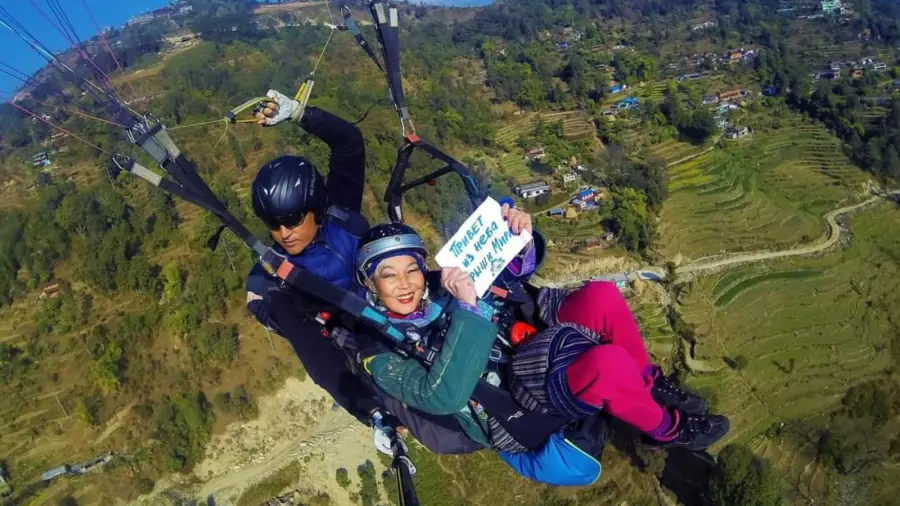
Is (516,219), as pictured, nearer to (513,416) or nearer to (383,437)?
(513,416)

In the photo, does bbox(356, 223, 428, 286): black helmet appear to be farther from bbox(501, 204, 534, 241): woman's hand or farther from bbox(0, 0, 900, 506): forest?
bbox(0, 0, 900, 506): forest

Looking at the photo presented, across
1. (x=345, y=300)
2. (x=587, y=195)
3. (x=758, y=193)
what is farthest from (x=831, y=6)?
(x=345, y=300)

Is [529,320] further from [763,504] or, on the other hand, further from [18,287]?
[18,287]

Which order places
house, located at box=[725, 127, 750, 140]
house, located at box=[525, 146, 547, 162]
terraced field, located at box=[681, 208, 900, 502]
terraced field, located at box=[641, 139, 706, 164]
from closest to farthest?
terraced field, located at box=[681, 208, 900, 502] → house, located at box=[525, 146, 547, 162] → terraced field, located at box=[641, 139, 706, 164] → house, located at box=[725, 127, 750, 140]

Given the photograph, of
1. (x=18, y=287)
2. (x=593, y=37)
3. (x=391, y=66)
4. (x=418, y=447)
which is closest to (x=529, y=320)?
(x=391, y=66)

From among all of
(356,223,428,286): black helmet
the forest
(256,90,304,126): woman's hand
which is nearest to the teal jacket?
(356,223,428,286): black helmet

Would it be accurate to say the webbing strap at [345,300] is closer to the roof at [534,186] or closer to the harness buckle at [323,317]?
the harness buckle at [323,317]
